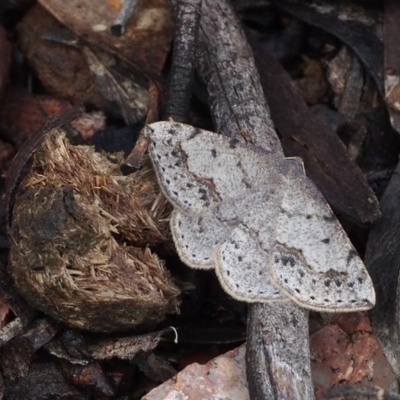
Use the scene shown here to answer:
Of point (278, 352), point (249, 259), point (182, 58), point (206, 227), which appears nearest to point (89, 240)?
point (206, 227)

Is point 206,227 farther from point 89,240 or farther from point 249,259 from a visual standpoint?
point 89,240

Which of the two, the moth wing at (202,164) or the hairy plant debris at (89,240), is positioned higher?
the moth wing at (202,164)

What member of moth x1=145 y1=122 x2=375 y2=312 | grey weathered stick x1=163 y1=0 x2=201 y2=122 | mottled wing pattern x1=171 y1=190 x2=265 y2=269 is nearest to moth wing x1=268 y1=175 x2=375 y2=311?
moth x1=145 y1=122 x2=375 y2=312

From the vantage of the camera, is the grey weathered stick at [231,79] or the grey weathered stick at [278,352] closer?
the grey weathered stick at [278,352]

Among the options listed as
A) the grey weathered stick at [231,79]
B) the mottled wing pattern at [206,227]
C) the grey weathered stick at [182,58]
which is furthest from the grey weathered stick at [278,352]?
the grey weathered stick at [182,58]

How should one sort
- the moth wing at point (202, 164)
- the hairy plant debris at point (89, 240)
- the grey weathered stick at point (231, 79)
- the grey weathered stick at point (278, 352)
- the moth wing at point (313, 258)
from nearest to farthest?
the grey weathered stick at point (278, 352), the hairy plant debris at point (89, 240), the moth wing at point (313, 258), the moth wing at point (202, 164), the grey weathered stick at point (231, 79)

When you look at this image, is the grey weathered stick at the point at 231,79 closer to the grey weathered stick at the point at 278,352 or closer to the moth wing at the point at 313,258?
the moth wing at the point at 313,258

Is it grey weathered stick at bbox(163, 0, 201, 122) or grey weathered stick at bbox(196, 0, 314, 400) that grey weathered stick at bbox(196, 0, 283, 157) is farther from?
grey weathered stick at bbox(163, 0, 201, 122)
